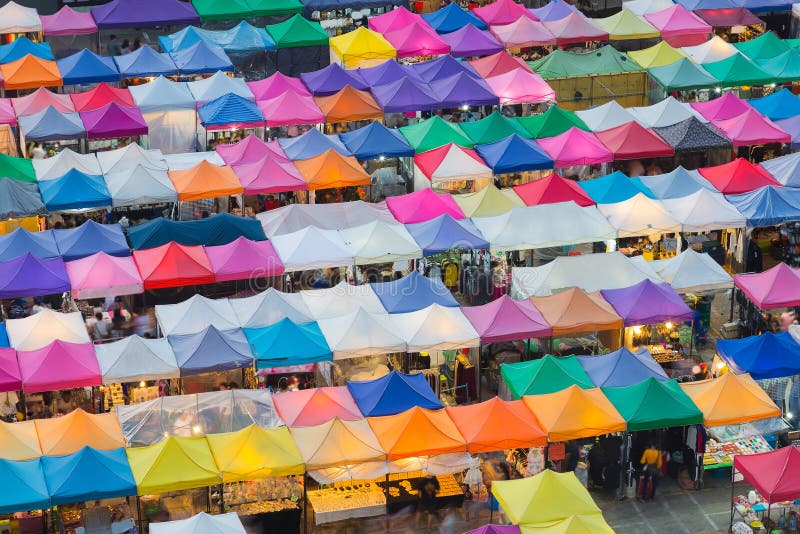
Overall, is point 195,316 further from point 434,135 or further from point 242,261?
point 434,135

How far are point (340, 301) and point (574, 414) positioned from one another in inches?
247

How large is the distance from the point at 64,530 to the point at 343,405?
564 cm

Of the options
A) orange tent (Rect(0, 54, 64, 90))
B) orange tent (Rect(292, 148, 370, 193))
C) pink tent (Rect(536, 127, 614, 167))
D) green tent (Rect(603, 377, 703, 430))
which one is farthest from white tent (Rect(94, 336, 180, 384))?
orange tent (Rect(0, 54, 64, 90))

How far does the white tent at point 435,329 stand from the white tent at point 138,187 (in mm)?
7914

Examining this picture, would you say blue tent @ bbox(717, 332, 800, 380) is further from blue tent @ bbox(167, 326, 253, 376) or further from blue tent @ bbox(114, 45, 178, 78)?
blue tent @ bbox(114, 45, 178, 78)

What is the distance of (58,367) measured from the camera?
29672mm

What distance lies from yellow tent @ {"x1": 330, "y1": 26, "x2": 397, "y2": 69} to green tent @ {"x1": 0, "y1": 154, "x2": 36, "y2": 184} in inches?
453

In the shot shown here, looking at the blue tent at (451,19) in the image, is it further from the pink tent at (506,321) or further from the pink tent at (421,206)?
the pink tent at (506,321)

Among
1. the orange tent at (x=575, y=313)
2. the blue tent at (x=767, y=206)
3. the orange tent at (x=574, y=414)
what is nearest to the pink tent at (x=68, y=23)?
the orange tent at (x=575, y=313)

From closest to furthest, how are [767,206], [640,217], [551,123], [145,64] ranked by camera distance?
[640,217], [767,206], [551,123], [145,64]

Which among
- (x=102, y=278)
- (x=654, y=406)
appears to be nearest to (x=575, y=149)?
(x=654, y=406)

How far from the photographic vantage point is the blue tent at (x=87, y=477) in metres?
25.9

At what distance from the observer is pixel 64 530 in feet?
87.8

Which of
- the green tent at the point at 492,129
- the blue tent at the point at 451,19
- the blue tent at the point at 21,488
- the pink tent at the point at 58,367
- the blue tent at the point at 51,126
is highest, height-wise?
the blue tent at the point at 451,19
